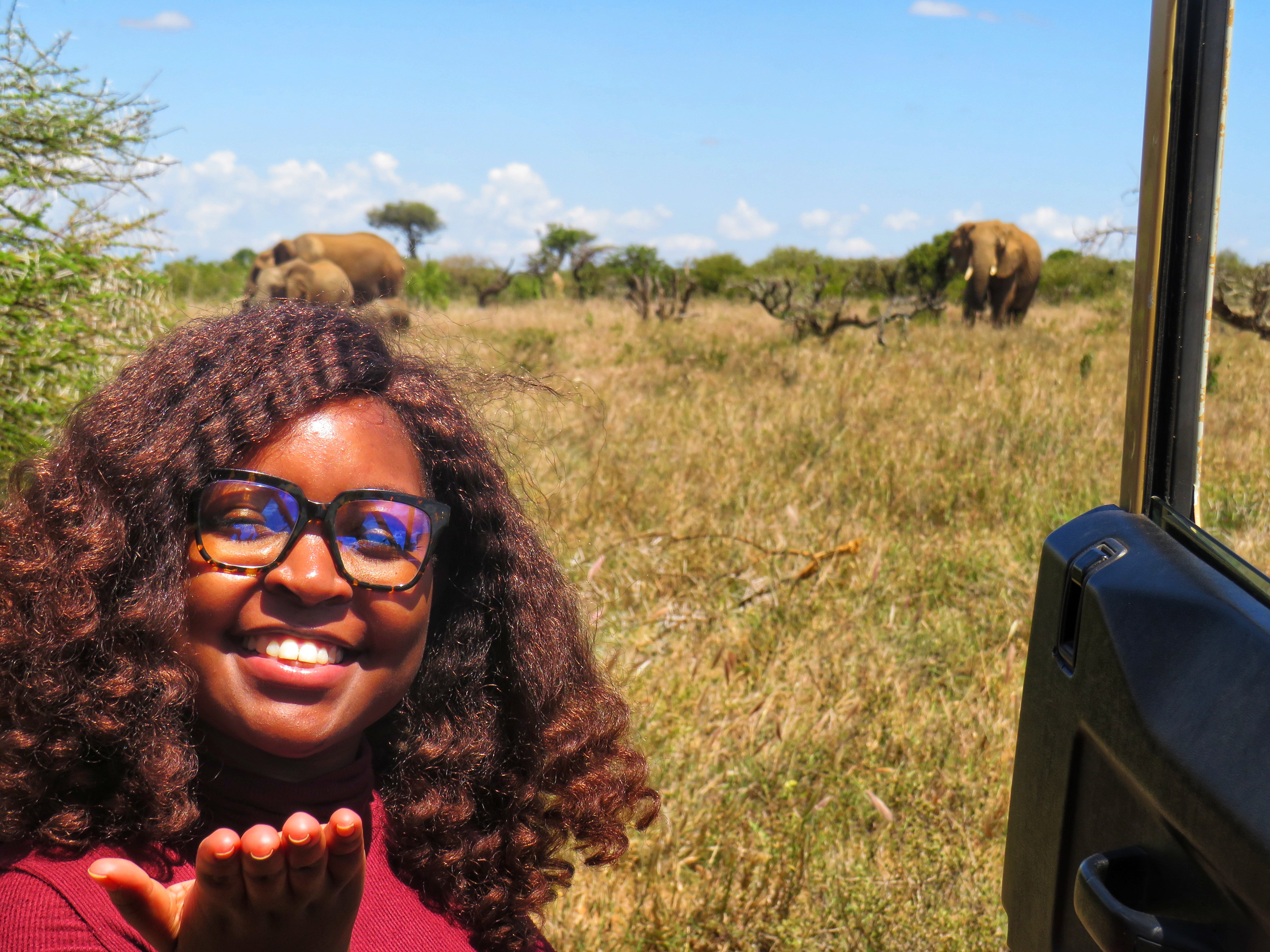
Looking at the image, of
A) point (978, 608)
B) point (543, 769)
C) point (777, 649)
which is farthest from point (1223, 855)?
point (978, 608)

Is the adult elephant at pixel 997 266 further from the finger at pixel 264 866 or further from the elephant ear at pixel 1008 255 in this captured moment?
the finger at pixel 264 866

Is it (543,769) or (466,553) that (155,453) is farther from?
(543,769)

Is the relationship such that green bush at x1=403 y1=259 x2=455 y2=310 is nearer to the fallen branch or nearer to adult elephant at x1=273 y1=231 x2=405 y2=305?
adult elephant at x1=273 y1=231 x2=405 y2=305

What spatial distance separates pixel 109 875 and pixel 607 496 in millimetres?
4440

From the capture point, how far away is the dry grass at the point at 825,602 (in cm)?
241

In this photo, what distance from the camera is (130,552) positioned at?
1.18 meters

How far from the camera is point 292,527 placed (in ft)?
3.82

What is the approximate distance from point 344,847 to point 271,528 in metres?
0.39

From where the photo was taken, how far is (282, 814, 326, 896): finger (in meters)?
0.86

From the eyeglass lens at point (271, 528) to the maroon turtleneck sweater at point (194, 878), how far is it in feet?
0.78

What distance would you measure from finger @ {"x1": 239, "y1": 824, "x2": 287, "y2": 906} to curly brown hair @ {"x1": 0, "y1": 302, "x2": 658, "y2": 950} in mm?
278

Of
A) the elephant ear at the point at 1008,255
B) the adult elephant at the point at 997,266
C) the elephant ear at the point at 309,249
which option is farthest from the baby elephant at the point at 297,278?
the elephant ear at the point at 1008,255

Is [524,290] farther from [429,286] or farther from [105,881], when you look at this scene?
[105,881]

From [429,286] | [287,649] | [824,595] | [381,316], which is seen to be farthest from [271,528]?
[429,286]
